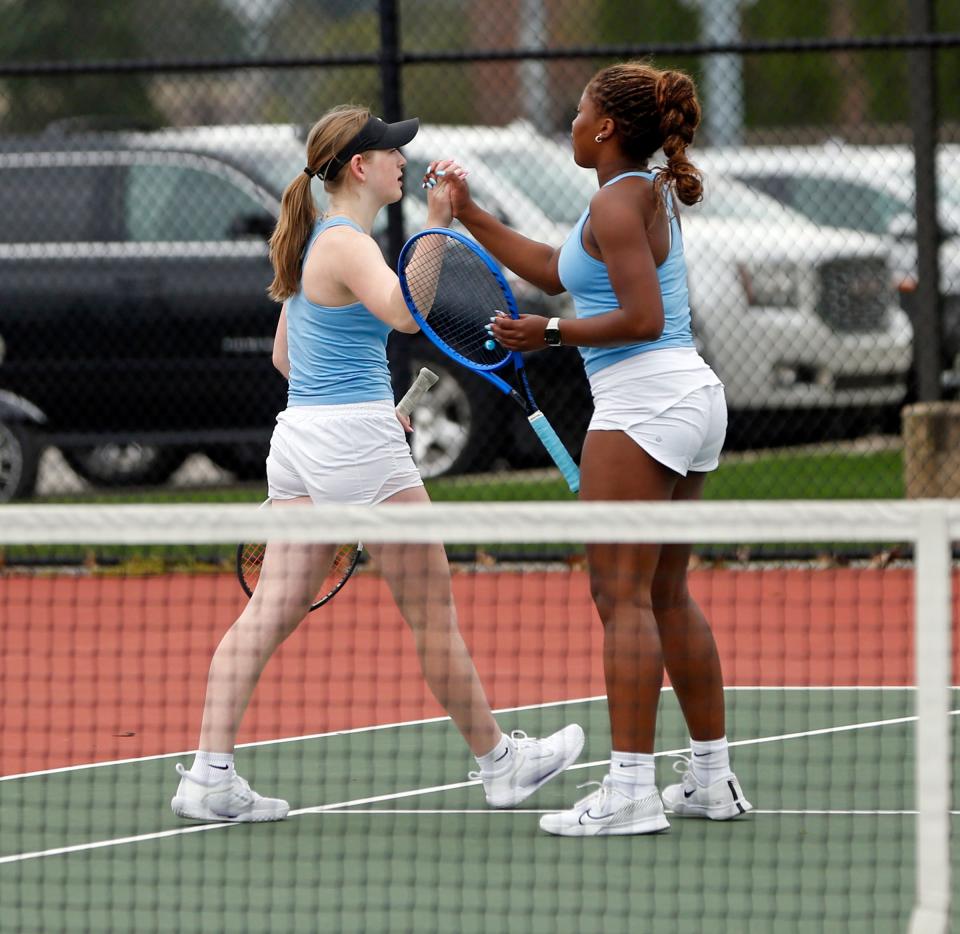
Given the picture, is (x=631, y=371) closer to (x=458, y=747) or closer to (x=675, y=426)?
(x=675, y=426)

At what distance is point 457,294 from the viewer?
5.28 meters

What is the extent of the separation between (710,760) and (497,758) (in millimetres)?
521

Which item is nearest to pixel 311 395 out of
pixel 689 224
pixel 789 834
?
pixel 789 834

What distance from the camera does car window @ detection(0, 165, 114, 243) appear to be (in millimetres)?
10711

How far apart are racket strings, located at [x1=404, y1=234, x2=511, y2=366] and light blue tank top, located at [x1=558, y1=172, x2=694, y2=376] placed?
0.99ft

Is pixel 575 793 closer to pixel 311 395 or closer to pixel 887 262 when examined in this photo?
pixel 311 395

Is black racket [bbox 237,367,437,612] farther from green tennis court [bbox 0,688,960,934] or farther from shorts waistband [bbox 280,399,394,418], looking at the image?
green tennis court [bbox 0,688,960,934]

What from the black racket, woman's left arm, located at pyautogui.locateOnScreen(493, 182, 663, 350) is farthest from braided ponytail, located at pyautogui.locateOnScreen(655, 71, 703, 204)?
the black racket

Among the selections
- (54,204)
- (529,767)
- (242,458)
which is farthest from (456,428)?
(529,767)

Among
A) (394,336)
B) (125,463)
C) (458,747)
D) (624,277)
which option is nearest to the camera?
(624,277)

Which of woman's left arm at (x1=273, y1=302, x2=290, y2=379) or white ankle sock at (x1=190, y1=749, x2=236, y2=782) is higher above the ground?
woman's left arm at (x1=273, y1=302, x2=290, y2=379)

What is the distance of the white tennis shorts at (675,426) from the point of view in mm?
4844

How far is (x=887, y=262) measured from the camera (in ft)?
39.4

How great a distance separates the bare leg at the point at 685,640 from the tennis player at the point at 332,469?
47cm
